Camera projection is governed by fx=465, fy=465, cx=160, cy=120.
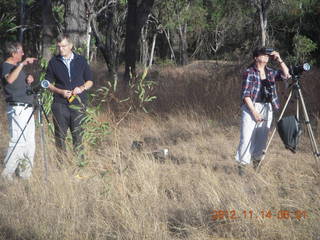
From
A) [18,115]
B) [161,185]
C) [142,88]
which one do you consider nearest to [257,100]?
[142,88]

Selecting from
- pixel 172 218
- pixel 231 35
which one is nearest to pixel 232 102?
pixel 172 218

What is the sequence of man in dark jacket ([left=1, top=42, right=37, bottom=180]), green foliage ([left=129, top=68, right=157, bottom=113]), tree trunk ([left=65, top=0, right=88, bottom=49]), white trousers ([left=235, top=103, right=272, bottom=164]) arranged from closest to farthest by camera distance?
green foliage ([left=129, top=68, right=157, bottom=113]) < white trousers ([left=235, top=103, right=272, bottom=164]) < man in dark jacket ([left=1, top=42, right=37, bottom=180]) < tree trunk ([left=65, top=0, right=88, bottom=49])

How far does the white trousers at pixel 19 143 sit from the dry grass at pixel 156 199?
21 centimetres

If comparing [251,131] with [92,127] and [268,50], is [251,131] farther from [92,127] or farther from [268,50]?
[92,127]

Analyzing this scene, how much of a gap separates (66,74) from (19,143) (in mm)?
1005

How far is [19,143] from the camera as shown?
5.55 meters

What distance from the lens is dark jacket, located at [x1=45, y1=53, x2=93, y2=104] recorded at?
5.47 metres

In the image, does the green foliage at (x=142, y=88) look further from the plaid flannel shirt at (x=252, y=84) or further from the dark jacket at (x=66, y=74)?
the plaid flannel shirt at (x=252, y=84)

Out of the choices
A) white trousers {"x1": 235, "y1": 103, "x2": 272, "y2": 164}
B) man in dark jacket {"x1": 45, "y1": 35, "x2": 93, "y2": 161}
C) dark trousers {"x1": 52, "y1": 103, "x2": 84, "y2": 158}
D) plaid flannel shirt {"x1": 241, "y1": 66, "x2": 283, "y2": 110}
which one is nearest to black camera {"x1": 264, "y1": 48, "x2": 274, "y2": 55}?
plaid flannel shirt {"x1": 241, "y1": 66, "x2": 283, "y2": 110}

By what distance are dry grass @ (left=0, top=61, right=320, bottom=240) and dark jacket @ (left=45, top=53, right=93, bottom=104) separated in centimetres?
71

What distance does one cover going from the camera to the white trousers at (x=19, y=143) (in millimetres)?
5480

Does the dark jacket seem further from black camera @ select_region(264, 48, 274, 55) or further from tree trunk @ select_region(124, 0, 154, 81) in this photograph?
tree trunk @ select_region(124, 0, 154, 81)

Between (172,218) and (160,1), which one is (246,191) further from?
(160,1)

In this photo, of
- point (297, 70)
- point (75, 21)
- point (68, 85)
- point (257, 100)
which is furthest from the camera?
point (75, 21)
